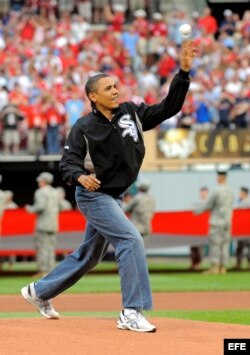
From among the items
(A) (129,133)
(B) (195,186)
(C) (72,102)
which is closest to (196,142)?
(B) (195,186)

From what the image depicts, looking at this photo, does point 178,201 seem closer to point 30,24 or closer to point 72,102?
point 72,102

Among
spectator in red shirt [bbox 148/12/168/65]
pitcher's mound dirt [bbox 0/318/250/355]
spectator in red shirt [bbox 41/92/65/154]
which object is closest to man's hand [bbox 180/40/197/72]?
pitcher's mound dirt [bbox 0/318/250/355]

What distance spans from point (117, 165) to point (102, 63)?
71.3 feet

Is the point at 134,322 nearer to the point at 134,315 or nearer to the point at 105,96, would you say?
the point at 134,315

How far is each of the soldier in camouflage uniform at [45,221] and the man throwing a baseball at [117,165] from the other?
12465 mm

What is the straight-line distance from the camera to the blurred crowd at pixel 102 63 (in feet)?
91.9

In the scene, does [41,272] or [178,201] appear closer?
[41,272]

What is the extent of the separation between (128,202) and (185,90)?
14.4m

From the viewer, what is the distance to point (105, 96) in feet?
33.1

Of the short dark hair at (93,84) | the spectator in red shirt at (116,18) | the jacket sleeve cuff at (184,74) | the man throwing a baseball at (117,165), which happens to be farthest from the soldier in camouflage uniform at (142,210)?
the jacket sleeve cuff at (184,74)

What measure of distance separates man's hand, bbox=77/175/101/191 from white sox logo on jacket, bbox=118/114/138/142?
46 centimetres

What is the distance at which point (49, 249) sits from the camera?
2280 cm

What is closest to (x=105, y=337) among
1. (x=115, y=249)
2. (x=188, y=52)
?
(x=115, y=249)

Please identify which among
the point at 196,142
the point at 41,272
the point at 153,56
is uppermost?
the point at 153,56
